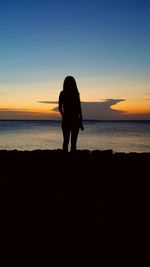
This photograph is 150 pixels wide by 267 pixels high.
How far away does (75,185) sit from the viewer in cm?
669

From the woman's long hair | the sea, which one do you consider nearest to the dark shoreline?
the woman's long hair

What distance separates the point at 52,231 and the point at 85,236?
20.8 inches

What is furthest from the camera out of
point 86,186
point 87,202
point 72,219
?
point 86,186

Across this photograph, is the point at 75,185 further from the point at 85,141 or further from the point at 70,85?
the point at 85,141

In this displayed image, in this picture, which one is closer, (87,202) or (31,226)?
(31,226)

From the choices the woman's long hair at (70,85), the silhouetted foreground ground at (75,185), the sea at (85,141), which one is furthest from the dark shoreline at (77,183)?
the sea at (85,141)

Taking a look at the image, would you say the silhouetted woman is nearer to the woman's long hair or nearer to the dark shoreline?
the woman's long hair

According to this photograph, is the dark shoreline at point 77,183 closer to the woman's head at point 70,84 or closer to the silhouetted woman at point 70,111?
the silhouetted woman at point 70,111

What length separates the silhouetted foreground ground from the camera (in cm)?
591

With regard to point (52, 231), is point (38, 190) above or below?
above

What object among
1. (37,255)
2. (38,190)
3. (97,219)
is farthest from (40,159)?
(37,255)

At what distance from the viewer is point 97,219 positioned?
578 centimetres

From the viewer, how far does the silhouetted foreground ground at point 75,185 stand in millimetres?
5914

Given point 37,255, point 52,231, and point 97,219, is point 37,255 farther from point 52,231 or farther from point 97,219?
point 97,219
